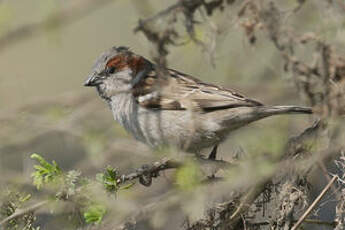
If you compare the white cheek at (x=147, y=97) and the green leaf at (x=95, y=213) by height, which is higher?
the white cheek at (x=147, y=97)

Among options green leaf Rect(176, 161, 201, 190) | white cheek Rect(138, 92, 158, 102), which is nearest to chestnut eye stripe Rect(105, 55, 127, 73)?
white cheek Rect(138, 92, 158, 102)

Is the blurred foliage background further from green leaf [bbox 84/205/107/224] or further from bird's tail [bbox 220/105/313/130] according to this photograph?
green leaf [bbox 84/205/107/224]

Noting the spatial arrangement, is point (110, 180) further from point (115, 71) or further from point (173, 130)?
point (115, 71)

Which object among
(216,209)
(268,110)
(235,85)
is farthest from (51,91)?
(216,209)

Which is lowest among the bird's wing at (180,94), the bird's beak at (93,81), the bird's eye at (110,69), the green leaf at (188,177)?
the green leaf at (188,177)

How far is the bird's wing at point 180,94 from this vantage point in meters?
4.25

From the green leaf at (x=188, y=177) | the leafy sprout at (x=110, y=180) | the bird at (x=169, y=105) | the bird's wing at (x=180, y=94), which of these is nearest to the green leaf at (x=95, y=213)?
the leafy sprout at (x=110, y=180)

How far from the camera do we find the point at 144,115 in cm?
437

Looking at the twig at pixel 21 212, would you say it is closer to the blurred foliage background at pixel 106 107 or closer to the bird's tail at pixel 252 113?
the blurred foliage background at pixel 106 107

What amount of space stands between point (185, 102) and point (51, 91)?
5705 mm

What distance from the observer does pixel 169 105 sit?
4.41m

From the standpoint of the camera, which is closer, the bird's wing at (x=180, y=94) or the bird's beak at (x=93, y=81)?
the bird's wing at (x=180, y=94)

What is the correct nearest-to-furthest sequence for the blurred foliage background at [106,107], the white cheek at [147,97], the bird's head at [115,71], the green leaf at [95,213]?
the green leaf at [95,213]
the blurred foliage background at [106,107]
the white cheek at [147,97]
the bird's head at [115,71]

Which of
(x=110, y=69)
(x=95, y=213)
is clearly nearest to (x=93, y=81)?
(x=110, y=69)
